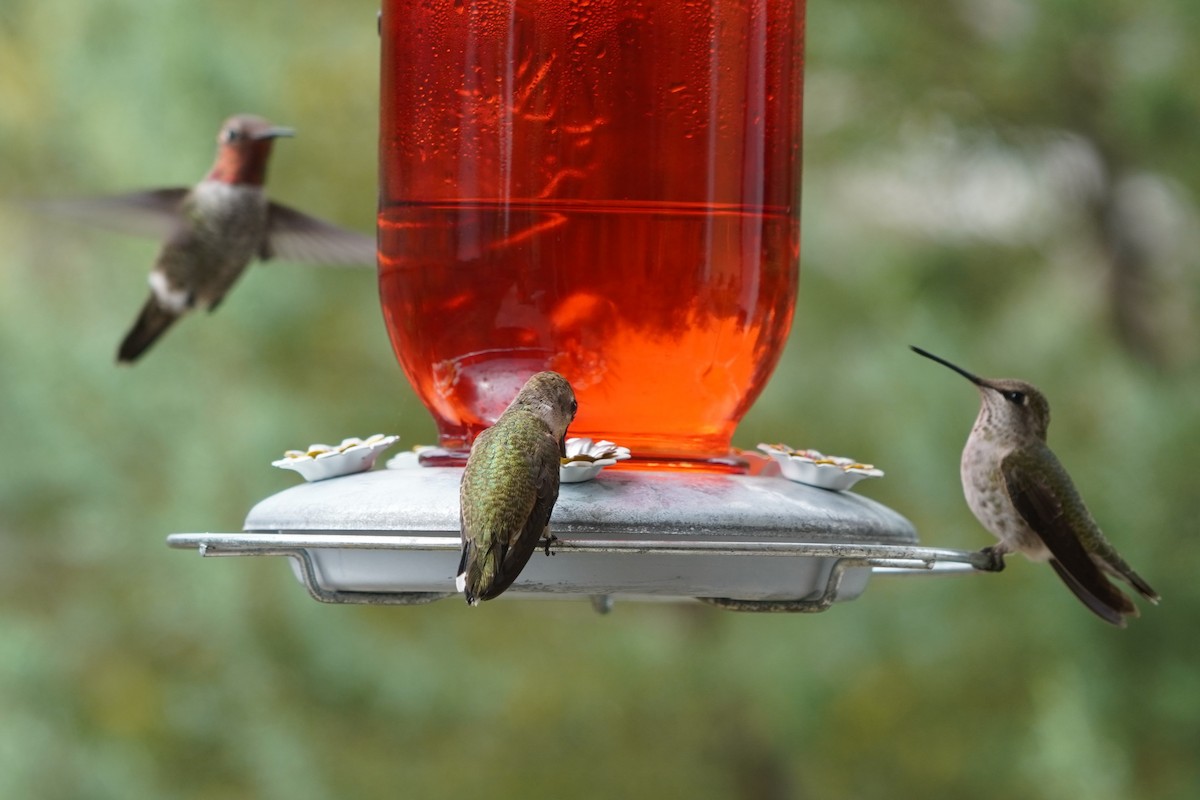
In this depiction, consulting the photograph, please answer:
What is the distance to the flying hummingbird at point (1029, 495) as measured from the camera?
97.0 inches

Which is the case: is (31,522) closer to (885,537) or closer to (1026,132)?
(1026,132)

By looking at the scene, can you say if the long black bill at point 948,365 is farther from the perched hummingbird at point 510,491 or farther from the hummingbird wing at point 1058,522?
the perched hummingbird at point 510,491

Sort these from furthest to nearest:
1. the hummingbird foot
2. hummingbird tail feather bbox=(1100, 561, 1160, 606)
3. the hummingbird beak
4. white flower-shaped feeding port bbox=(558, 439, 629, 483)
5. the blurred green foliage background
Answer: the blurred green foliage background < the hummingbird beak < hummingbird tail feather bbox=(1100, 561, 1160, 606) < the hummingbird foot < white flower-shaped feeding port bbox=(558, 439, 629, 483)

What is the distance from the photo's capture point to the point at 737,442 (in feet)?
24.7

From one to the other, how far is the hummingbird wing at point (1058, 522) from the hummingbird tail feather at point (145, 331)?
2307 millimetres

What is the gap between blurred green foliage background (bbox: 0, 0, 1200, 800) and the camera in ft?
17.9

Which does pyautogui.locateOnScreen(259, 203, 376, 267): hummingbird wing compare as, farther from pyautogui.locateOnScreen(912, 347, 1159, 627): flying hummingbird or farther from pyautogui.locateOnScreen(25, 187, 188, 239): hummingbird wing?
pyautogui.locateOnScreen(912, 347, 1159, 627): flying hummingbird

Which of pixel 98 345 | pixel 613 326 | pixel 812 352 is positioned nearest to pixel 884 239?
pixel 812 352

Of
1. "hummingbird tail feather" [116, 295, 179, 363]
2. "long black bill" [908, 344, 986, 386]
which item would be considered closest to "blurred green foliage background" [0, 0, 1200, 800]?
"long black bill" [908, 344, 986, 386]

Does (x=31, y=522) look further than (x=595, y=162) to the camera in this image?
Yes

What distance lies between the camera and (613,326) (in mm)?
2330

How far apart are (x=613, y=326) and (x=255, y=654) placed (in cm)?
485

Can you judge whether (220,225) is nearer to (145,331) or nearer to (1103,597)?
(145,331)

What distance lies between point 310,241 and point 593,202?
5.29 ft
